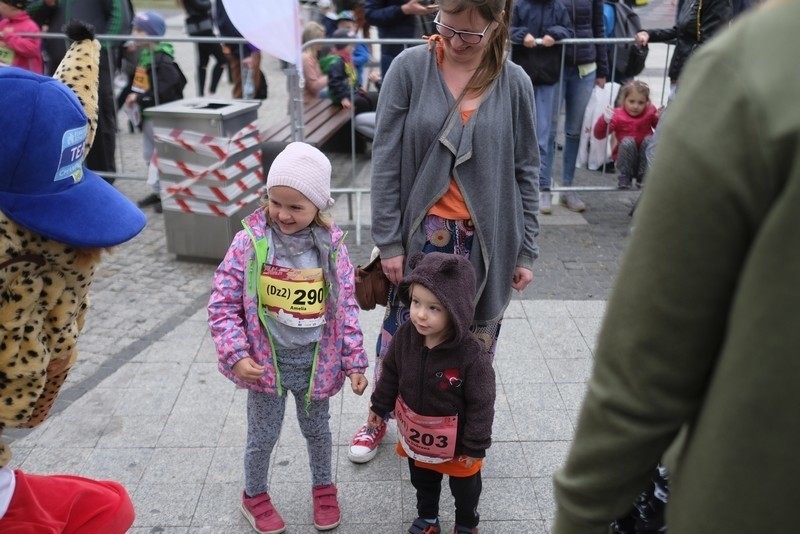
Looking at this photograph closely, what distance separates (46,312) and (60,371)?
0.25m

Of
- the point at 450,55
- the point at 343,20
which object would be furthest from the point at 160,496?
the point at 343,20

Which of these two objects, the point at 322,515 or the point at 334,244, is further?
the point at 322,515

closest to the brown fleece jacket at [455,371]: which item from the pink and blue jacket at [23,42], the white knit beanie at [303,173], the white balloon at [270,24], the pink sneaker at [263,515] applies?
the white knit beanie at [303,173]

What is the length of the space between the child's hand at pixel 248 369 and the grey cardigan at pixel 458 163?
0.71 metres

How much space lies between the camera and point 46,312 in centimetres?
206

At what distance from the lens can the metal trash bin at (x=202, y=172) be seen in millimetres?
5984

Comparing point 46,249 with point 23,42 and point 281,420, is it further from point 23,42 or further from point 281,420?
point 23,42

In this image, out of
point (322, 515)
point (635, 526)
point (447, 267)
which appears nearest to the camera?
point (635, 526)

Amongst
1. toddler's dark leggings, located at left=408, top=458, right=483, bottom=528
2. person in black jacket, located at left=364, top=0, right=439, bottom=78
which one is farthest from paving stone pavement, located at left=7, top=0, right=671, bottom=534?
person in black jacket, located at left=364, top=0, right=439, bottom=78

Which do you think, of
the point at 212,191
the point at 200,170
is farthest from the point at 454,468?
the point at 200,170

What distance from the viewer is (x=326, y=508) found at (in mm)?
3266

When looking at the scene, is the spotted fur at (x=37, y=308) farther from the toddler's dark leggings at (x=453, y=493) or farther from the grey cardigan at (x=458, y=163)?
the toddler's dark leggings at (x=453, y=493)

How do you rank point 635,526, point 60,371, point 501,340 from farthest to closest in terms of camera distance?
point 501,340, point 60,371, point 635,526

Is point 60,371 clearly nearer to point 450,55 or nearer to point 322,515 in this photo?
point 322,515
